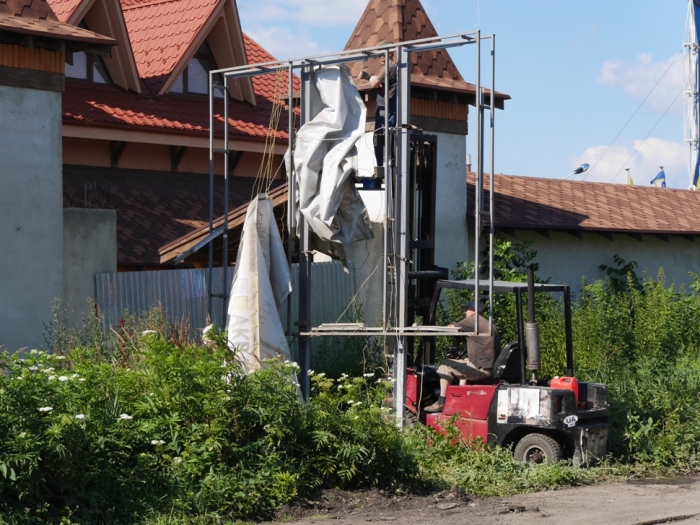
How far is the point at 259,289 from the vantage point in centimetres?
1252

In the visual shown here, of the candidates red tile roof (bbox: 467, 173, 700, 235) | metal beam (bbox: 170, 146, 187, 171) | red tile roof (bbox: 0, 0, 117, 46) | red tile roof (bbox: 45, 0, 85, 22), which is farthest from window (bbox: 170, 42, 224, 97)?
red tile roof (bbox: 0, 0, 117, 46)

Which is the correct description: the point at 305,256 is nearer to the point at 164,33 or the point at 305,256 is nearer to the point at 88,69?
the point at 88,69

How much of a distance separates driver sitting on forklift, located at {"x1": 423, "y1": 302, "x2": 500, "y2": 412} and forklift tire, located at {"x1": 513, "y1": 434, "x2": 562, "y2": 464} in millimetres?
880

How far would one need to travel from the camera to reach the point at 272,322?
41.1 feet

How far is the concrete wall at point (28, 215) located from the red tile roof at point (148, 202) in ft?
7.79

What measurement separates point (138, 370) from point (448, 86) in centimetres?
1116

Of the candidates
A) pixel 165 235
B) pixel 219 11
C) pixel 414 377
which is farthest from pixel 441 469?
pixel 219 11

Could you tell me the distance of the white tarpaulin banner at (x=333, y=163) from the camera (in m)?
12.8

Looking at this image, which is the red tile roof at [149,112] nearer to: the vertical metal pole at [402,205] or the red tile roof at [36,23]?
the red tile roof at [36,23]

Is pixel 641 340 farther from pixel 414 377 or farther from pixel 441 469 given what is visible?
pixel 441 469

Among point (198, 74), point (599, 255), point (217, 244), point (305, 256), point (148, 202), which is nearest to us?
point (305, 256)

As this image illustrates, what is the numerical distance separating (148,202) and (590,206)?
9.30m

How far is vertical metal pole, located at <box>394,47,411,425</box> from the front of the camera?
12.5 m

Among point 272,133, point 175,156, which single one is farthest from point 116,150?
point 272,133
